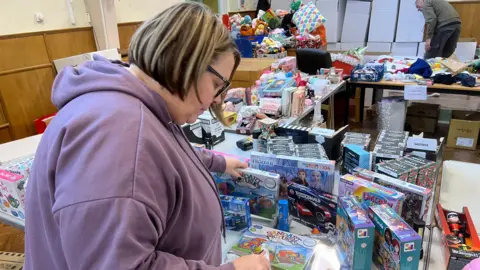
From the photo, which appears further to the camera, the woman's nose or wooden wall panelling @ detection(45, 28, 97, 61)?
wooden wall panelling @ detection(45, 28, 97, 61)

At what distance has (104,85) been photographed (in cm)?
65

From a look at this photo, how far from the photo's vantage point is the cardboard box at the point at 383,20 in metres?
6.70

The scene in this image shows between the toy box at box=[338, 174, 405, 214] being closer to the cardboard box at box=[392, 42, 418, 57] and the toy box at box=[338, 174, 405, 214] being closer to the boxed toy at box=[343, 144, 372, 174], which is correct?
the boxed toy at box=[343, 144, 372, 174]

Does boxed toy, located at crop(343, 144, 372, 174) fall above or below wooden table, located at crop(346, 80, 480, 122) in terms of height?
above

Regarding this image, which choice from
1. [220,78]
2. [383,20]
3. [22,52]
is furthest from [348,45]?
[220,78]

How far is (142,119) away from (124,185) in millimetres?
130

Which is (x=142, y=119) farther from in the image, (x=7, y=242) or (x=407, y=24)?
(x=407, y=24)

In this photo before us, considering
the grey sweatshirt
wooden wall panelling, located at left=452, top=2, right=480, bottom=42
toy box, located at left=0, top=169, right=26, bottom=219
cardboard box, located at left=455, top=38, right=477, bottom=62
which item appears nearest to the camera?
toy box, located at left=0, top=169, right=26, bottom=219

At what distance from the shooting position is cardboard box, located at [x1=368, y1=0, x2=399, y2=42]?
6.70m

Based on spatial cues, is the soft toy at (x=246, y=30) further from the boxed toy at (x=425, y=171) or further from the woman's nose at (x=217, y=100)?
the woman's nose at (x=217, y=100)

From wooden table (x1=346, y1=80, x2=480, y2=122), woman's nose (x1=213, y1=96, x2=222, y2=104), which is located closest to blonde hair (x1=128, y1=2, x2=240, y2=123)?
woman's nose (x1=213, y1=96, x2=222, y2=104)

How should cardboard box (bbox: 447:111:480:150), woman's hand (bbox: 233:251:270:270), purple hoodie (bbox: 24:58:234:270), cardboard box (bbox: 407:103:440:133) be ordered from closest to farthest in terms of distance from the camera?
purple hoodie (bbox: 24:58:234:270), woman's hand (bbox: 233:251:270:270), cardboard box (bbox: 447:111:480:150), cardboard box (bbox: 407:103:440:133)

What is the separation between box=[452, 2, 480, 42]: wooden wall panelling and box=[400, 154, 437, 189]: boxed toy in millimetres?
6879

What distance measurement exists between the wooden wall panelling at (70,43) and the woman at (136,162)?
4.07 meters
